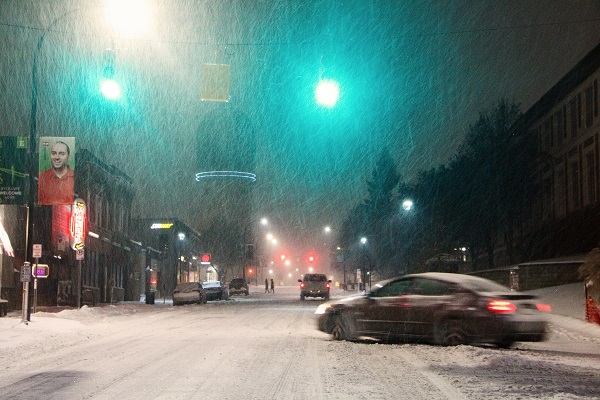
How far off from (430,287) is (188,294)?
2988 cm

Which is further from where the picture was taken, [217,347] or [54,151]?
[54,151]

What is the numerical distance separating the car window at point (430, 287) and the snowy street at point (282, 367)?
3.51ft

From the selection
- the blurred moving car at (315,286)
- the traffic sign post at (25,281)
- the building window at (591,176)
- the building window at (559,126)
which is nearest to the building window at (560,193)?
the building window at (559,126)

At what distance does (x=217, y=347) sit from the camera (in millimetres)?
15047

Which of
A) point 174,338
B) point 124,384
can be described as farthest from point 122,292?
point 124,384

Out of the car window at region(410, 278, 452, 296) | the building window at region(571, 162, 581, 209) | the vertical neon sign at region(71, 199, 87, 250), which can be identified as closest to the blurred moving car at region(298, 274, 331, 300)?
the building window at region(571, 162, 581, 209)

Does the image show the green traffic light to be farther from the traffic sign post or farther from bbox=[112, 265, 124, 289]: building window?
bbox=[112, 265, 124, 289]: building window

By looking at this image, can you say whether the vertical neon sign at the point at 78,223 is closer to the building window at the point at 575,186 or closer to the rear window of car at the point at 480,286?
the rear window of car at the point at 480,286

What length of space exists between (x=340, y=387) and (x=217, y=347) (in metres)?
5.73

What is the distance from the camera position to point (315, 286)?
49.4 metres

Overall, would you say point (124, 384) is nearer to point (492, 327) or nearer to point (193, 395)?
point (193, 395)

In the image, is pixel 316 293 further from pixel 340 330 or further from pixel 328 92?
pixel 328 92

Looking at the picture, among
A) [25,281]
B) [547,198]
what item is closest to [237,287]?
[547,198]

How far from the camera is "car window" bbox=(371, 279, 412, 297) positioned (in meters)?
15.3
